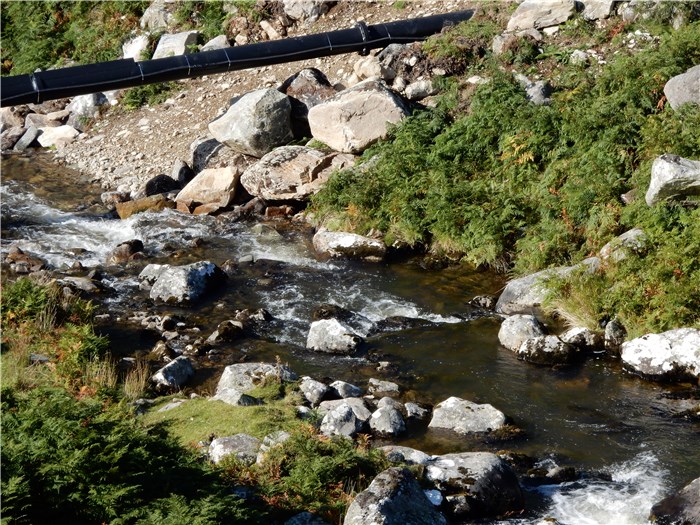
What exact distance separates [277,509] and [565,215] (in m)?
9.33

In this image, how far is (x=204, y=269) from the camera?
626 inches

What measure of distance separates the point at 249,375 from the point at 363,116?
877 centimetres

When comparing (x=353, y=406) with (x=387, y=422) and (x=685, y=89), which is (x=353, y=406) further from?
(x=685, y=89)

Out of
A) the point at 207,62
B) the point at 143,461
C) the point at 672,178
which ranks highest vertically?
the point at 143,461

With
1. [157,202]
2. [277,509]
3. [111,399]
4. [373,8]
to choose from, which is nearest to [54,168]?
[157,202]

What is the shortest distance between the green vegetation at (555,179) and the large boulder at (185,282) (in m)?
2.96

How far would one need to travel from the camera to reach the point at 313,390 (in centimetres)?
1153

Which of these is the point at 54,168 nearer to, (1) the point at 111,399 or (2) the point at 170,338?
(2) the point at 170,338

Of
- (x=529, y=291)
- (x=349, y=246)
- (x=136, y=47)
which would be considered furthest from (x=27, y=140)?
(x=529, y=291)

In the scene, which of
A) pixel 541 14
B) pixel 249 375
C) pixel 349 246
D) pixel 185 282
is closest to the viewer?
pixel 249 375

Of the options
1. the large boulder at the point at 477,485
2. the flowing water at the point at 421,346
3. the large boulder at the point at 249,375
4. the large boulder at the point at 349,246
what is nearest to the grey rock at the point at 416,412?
the flowing water at the point at 421,346

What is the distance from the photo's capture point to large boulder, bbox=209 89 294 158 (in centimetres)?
2012

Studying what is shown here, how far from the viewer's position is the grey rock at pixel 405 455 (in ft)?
30.8

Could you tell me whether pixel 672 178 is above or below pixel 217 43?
above
